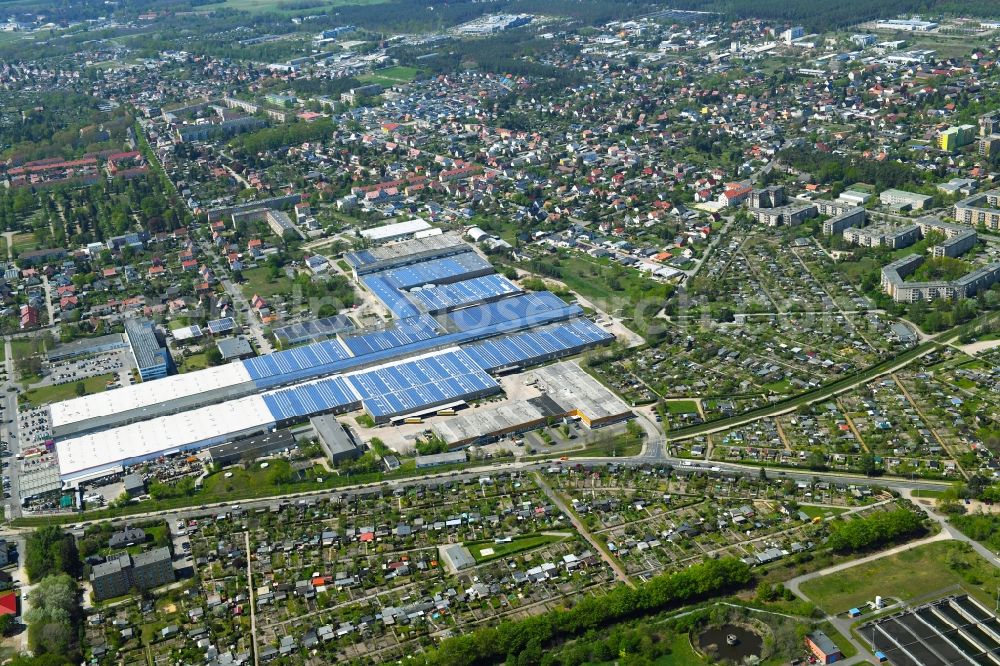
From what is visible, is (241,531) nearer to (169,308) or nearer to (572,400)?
(572,400)

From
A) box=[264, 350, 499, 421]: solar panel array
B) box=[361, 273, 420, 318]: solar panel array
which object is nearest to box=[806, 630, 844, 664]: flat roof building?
box=[264, 350, 499, 421]: solar panel array

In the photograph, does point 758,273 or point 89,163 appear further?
point 89,163

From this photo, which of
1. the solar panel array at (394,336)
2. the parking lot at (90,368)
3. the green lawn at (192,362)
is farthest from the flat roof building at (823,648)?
the parking lot at (90,368)

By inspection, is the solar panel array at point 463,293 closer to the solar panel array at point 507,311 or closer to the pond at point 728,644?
the solar panel array at point 507,311

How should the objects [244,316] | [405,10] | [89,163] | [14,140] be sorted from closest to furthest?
[244,316] < [89,163] < [14,140] < [405,10]

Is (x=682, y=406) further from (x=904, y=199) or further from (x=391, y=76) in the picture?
(x=391, y=76)

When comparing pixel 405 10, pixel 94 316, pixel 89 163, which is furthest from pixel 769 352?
pixel 405 10

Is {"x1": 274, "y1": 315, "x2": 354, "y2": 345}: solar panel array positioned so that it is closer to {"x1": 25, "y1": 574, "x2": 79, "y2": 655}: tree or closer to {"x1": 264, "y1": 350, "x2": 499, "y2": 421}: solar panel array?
{"x1": 264, "y1": 350, "x2": 499, "y2": 421}: solar panel array
